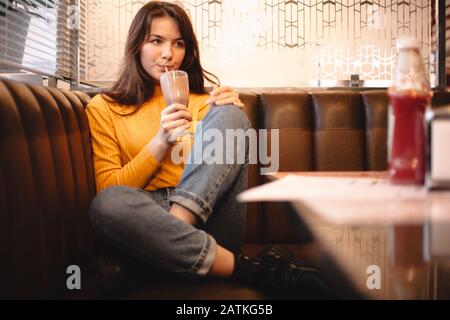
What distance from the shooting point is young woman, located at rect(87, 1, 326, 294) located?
1.12m

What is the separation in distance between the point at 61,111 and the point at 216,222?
0.52 m

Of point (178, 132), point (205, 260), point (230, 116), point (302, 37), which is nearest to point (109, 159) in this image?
point (178, 132)

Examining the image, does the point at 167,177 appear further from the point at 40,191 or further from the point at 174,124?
the point at 40,191

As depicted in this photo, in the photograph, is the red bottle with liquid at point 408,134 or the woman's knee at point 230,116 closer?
the red bottle with liquid at point 408,134

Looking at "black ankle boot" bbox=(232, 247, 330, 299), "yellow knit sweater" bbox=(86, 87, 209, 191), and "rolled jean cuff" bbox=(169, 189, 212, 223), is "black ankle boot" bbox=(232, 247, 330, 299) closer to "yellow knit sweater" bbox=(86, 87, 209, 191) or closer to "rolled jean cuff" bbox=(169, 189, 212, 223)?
"rolled jean cuff" bbox=(169, 189, 212, 223)

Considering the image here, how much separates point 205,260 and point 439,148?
1.93ft

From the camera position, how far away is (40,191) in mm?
1145

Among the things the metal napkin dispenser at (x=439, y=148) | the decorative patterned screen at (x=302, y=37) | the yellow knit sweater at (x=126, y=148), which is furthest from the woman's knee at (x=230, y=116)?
the decorative patterned screen at (x=302, y=37)

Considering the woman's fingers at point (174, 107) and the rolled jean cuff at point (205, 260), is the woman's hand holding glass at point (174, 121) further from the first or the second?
the rolled jean cuff at point (205, 260)

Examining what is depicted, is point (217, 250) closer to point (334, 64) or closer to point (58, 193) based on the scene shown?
point (58, 193)

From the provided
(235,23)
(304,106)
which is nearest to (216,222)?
(304,106)

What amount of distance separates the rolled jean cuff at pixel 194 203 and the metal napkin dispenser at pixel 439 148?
24.6 inches

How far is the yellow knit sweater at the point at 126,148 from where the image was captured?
1.49 meters
